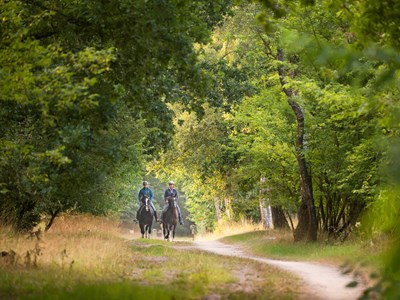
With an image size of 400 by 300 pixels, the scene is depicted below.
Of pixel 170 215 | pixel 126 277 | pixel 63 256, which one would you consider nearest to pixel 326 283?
pixel 126 277

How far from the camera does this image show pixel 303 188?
20359 millimetres

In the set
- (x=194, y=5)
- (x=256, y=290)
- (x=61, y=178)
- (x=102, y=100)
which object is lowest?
(x=256, y=290)

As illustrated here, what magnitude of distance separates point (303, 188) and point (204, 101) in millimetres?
5509

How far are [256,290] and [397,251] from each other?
22.5 feet

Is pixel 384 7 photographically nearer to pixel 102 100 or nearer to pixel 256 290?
pixel 256 290

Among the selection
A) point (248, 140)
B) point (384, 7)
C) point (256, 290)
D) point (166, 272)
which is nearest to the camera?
point (384, 7)

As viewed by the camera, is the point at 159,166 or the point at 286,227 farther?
the point at 159,166

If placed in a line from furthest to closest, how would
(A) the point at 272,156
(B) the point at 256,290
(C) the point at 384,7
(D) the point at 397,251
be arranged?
1. (A) the point at 272,156
2. (B) the point at 256,290
3. (C) the point at 384,7
4. (D) the point at 397,251

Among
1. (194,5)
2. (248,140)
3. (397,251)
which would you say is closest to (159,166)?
(248,140)

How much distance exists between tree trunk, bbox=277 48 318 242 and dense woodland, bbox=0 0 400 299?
0.14 feet

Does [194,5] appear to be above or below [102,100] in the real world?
above

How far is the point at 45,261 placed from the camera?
1153cm

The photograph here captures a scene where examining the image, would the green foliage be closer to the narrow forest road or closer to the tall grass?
the tall grass

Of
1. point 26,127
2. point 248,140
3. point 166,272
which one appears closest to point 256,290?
point 166,272
